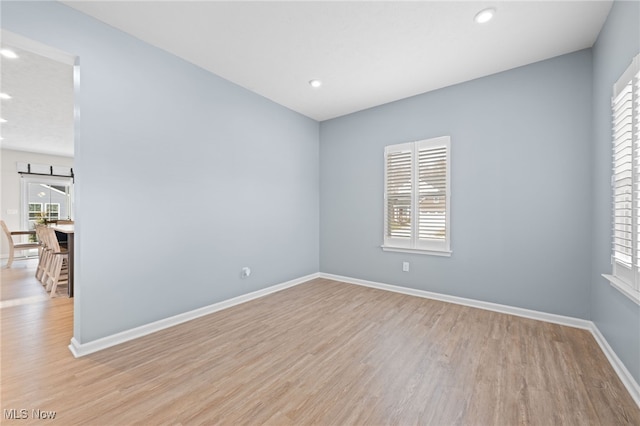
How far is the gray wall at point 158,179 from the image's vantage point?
2244mm

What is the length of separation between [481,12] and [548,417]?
9.84ft

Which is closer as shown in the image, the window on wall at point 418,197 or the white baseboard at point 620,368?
the white baseboard at point 620,368

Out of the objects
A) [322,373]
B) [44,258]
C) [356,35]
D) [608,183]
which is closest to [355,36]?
[356,35]

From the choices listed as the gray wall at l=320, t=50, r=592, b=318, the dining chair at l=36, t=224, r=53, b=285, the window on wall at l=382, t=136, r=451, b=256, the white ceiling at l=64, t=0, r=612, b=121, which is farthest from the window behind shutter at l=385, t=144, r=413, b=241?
the dining chair at l=36, t=224, r=53, b=285

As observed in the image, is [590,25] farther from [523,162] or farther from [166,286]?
[166,286]

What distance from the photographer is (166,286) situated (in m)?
2.79

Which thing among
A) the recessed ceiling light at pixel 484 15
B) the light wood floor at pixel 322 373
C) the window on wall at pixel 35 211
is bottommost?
the light wood floor at pixel 322 373

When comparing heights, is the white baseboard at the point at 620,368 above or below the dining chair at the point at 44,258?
below

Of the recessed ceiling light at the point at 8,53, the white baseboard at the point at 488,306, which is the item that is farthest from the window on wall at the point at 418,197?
the recessed ceiling light at the point at 8,53

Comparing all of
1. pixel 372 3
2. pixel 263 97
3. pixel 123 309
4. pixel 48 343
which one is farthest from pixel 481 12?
pixel 48 343

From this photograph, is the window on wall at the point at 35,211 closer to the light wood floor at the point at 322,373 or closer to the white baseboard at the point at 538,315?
the light wood floor at the point at 322,373

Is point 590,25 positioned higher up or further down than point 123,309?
higher up

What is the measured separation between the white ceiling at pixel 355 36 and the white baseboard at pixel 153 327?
2838 millimetres

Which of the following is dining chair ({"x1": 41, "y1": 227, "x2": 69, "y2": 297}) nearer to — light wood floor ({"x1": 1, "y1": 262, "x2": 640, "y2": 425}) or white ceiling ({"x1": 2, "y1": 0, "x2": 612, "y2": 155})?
light wood floor ({"x1": 1, "y1": 262, "x2": 640, "y2": 425})
